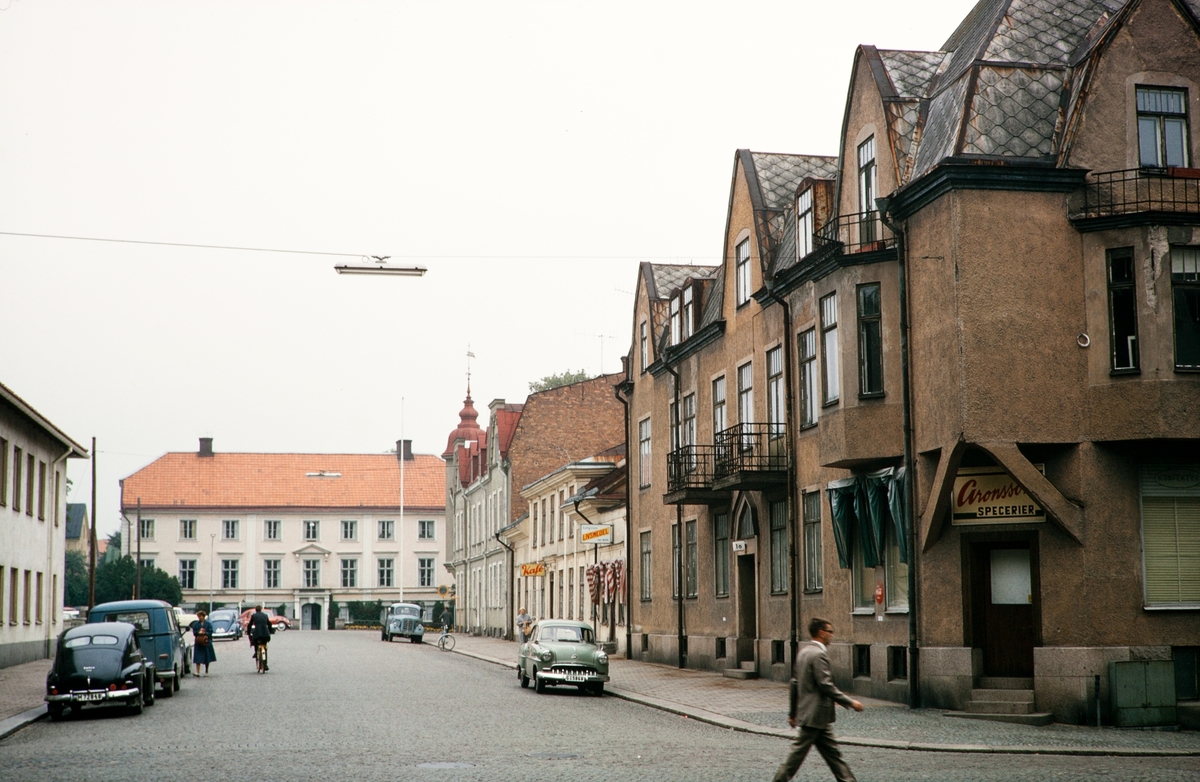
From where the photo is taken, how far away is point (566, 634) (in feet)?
96.5

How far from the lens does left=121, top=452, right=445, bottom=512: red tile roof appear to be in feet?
353

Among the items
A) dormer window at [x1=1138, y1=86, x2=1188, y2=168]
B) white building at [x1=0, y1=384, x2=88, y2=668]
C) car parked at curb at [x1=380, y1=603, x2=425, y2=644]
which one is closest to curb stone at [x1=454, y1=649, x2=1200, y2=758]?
dormer window at [x1=1138, y1=86, x2=1188, y2=168]

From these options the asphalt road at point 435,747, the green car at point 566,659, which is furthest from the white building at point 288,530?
the asphalt road at point 435,747

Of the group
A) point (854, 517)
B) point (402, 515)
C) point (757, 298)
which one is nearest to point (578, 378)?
point (402, 515)

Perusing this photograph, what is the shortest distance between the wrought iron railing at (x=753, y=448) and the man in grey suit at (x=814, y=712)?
16829 millimetres

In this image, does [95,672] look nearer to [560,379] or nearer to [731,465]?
[731,465]

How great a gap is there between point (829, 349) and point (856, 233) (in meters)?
2.34

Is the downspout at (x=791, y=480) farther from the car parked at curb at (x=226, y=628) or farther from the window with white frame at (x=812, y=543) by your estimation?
the car parked at curb at (x=226, y=628)

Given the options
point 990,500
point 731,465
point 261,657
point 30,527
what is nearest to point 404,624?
point 30,527

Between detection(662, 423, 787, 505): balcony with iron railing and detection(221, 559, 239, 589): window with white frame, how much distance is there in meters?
77.8

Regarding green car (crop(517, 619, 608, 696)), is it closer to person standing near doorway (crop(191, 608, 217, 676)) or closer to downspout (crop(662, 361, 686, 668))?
downspout (crop(662, 361, 686, 668))

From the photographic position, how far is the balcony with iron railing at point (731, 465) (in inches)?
1177

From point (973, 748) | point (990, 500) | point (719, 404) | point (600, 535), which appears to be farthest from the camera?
point (600, 535)

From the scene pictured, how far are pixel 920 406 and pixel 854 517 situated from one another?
3.57m
